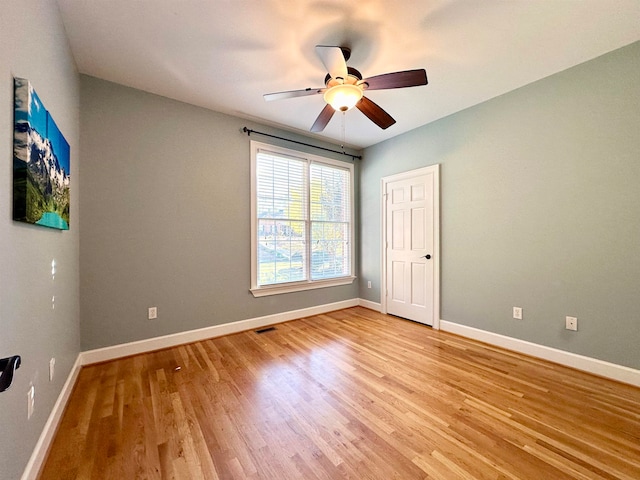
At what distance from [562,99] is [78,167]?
4.56 m

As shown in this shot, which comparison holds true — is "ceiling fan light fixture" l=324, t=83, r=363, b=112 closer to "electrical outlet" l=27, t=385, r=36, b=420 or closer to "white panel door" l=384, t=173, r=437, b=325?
"white panel door" l=384, t=173, r=437, b=325

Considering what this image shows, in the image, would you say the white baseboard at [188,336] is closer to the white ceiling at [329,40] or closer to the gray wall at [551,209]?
the gray wall at [551,209]

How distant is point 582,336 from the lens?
233 cm

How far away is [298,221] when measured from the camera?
383 cm

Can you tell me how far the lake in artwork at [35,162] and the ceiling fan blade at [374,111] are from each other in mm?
2085

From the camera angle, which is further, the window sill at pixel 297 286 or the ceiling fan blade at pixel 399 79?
the window sill at pixel 297 286

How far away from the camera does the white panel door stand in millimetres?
3516

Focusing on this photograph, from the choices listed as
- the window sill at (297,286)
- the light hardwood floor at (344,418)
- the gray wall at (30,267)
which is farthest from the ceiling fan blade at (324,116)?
the light hardwood floor at (344,418)

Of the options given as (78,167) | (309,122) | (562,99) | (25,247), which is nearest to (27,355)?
(25,247)

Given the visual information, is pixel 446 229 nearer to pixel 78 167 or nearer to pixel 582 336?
pixel 582 336

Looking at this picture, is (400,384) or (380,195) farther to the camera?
(380,195)

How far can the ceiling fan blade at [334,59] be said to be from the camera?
68.3 inches

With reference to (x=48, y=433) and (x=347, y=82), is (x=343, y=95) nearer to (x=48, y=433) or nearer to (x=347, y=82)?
(x=347, y=82)

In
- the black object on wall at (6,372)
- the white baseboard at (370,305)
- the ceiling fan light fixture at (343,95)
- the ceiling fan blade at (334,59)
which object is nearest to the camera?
the black object on wall at (6,372)
